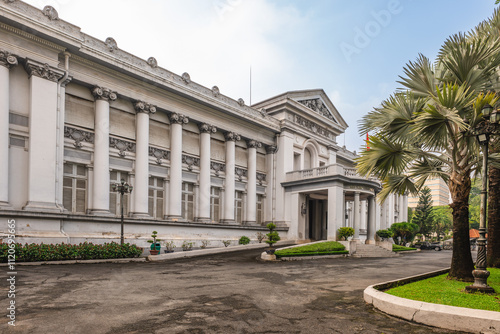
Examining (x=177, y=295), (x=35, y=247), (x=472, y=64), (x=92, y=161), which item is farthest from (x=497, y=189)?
(x=92, y=161)

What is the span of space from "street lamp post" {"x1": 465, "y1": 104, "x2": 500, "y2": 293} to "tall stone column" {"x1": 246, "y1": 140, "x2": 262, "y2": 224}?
23443mm

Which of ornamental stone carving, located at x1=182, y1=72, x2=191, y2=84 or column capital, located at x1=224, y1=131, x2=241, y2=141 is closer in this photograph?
ornamental stone carving, located at x1=182, y1=72, x2=191, y2=84

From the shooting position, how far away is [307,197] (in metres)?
34.2

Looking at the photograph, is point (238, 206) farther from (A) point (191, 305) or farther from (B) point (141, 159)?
(A) point (191, 305)

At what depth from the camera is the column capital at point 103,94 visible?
2192cm

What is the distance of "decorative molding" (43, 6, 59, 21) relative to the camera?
62.7 ft

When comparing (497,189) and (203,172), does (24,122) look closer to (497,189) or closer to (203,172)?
(203,172)

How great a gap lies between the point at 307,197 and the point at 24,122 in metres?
23.9

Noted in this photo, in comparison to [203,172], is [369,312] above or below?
below

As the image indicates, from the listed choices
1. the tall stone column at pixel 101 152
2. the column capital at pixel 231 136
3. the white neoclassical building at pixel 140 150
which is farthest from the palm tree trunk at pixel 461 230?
the column capital at pixel 231 136

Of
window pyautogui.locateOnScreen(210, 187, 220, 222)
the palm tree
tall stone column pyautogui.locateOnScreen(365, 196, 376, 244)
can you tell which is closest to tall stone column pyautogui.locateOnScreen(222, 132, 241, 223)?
window pyautogui.locateOnScreen(210, 187, 220, 222)

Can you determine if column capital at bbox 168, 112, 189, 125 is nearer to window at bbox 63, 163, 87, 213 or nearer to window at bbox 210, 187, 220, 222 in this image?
window at bbox 210, 187, 220, 222

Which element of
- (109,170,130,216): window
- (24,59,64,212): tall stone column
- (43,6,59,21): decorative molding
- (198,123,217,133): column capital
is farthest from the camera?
(198,123,217,133): column capital

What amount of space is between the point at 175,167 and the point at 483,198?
20.3 m
